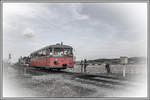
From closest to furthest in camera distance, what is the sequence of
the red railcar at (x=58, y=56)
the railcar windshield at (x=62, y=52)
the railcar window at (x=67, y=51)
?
the red railcar at (x=58, y=56)
the railcar windshield at (x=62, y=52)
the railcar window at (x=67, y=51)

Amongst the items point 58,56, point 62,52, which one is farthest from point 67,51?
point 58,56

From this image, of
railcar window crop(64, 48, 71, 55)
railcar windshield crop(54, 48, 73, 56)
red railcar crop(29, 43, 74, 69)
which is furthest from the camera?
railcar window crop(64, 48, 71, 55)

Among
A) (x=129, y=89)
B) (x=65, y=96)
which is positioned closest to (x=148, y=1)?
(x=129, y=89)

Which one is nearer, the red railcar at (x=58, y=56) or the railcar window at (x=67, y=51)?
the red railcar at (x=58, y=56)

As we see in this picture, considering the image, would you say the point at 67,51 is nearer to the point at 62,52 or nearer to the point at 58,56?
the point at 62,52

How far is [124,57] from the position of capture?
48.3 feet

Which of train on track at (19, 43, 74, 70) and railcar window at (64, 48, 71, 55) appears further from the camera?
railcar window at (64, 48, 71, 55)

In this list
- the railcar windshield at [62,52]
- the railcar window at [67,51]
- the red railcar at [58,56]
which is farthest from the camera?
the railcar window at [67,51]

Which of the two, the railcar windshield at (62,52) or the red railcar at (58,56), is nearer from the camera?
the red railcar at (58,56)

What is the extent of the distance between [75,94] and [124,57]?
7.78 metres

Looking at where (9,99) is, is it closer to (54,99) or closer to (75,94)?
(54,99)

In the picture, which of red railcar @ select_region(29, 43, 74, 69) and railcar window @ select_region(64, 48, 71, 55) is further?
railcar window @ select_region(64, 48, 71, 55)

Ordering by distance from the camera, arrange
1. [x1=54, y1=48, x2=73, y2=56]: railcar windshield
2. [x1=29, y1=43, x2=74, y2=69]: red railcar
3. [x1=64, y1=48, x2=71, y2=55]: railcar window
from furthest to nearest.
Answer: [x1=64, y1=48, x2=71, y2=55]: railcar window → [x1=54, y1=48, x2=73, y2=56]: railcar windshield → [x1=29, y1=43, x2=74, y2=69]: red railcar

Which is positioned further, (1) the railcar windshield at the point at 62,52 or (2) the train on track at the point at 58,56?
(1) the railcar windshield at the point at 62,52
